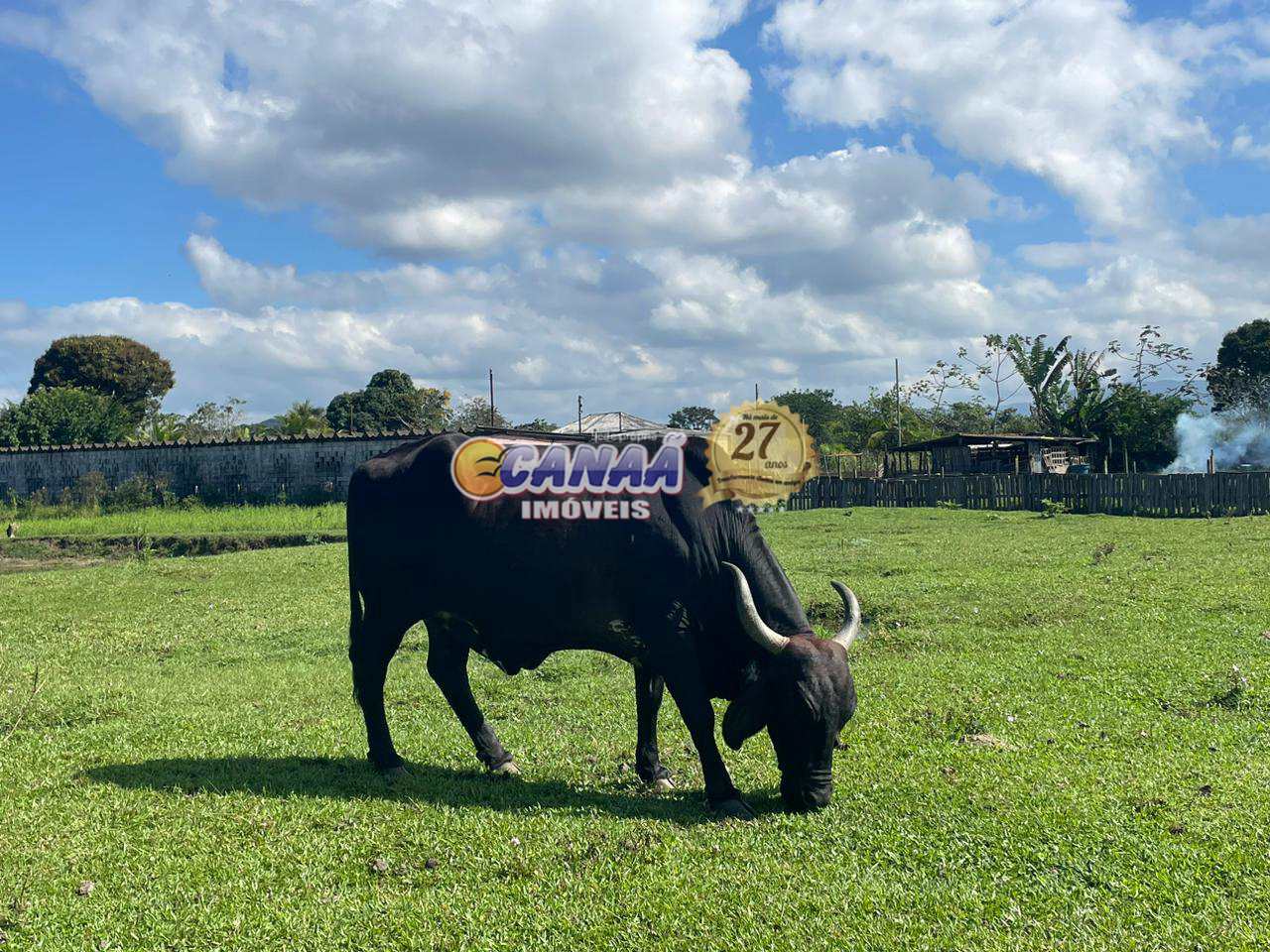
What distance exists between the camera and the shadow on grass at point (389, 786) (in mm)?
5859

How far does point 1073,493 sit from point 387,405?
45.8 meters

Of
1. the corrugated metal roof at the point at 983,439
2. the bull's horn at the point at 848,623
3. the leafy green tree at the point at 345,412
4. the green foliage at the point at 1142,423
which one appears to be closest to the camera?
the bull's horn at the point at 848,623

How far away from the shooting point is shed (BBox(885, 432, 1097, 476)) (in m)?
36.3

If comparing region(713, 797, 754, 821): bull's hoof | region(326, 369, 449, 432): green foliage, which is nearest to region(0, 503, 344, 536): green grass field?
region(713, 797, 754, 821): bull's hoof

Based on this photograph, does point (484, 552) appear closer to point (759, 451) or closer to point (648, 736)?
point (648, 736)

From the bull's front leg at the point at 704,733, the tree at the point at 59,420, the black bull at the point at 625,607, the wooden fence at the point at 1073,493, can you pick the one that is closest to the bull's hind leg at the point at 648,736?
the black bull at the point at 625,607

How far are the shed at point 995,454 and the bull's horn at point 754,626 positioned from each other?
31540mm

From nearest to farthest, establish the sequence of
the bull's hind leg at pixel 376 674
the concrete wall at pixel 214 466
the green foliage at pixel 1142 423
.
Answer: the bull's hind leg at pixel 376 674
the concrete wall at pixel 214 466
the green foliage at pixel 1142 423

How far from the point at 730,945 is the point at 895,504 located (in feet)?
93.7

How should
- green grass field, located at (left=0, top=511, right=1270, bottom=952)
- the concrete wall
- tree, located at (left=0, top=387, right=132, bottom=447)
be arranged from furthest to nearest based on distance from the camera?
tree, located at (left=0, top=387, right=132, bottom=447), the concrete wall, green grass field, located at (left=0, top=511, right=1270, bottom=952)

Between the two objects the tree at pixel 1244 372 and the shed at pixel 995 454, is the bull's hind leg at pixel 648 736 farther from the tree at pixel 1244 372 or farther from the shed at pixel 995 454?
the tree at pixel 1244 372

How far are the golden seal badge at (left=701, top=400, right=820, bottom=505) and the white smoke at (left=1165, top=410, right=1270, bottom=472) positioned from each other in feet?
136

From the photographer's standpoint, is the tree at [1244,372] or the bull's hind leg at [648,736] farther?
the tree at [1244,372]

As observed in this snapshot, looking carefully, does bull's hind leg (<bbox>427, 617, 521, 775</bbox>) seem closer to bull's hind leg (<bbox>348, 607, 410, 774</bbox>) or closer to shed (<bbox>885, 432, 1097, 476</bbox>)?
bull's hind leg (<bbox>348, 607, 410, 774</bbox>)
